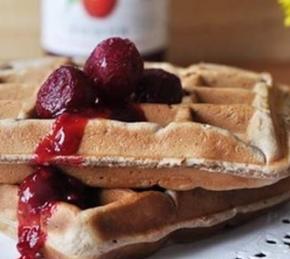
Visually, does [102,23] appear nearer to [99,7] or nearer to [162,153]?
[99,7]

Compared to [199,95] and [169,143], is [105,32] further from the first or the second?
[169,143]

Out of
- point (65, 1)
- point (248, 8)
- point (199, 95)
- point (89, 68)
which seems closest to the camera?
point (89, 68)

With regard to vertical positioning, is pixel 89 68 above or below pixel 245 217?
above

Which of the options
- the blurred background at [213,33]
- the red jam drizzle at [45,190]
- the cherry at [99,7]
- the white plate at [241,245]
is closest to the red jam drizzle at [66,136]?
the red jam drizzle at [45,190]

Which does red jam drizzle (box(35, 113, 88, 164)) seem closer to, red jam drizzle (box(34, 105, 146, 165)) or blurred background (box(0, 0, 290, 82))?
red jam drizzle (box(34, 105, 146, 165))

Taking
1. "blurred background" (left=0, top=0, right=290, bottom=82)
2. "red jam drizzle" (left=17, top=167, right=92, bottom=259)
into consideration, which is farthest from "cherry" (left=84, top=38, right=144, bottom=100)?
"blurred background" (left=0, top=0, right=290, bottom=82)

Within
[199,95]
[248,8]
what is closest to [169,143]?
[199,95]
